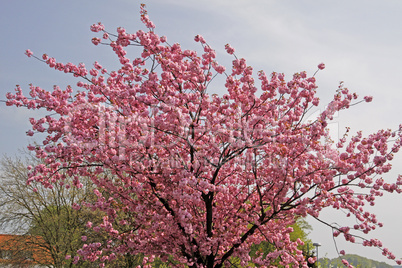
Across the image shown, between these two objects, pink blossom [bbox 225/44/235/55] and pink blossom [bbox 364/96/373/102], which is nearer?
pink blossom [bbox 225/44/235/55]

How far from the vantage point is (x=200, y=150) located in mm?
8367

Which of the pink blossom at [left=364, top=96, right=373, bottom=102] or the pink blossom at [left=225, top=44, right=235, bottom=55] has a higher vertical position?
the pink blossom at [left=225, top=44, right=235, bottom=55]

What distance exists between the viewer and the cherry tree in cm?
806

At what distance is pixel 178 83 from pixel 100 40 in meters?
2.22

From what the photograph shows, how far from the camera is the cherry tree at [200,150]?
8.06m

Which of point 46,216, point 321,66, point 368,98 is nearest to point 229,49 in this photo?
point 321,66

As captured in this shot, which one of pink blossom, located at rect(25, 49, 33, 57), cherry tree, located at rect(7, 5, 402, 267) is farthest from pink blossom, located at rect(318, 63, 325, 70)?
pink blossom, located at rect(25, 49, 33, 57)

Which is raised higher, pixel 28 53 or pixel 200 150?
pixel 28 53

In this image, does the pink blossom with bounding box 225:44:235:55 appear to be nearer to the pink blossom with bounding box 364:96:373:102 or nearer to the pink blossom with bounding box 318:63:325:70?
the pink blossom with bounding box 318:63:325:70

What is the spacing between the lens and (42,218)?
2208 cm

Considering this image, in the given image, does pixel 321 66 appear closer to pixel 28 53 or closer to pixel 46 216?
pixel 28 53

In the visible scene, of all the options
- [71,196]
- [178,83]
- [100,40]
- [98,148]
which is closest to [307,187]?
[178,83]

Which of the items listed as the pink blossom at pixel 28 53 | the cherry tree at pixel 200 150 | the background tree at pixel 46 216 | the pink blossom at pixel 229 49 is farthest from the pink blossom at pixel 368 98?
the background tree at pixel 46 216

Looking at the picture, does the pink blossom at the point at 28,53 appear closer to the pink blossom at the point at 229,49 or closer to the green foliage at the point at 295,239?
the pink blossom at the point at 229,49
